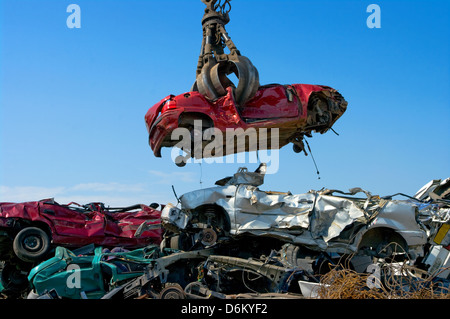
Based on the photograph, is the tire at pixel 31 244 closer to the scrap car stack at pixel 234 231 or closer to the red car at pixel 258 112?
the scrap car stack at pixel 234 231

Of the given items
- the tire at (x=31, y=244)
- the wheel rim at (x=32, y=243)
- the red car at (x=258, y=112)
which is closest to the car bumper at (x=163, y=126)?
the red car at (x=258, y=112)

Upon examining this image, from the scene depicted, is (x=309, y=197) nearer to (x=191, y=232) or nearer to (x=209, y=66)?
(x=191, y=232)

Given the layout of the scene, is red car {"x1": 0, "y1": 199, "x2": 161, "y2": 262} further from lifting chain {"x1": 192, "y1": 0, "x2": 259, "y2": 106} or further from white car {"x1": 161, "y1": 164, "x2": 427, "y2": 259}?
lifting chain {"x1": 192, "y1": 0, "x2": 259, "y2": 106}

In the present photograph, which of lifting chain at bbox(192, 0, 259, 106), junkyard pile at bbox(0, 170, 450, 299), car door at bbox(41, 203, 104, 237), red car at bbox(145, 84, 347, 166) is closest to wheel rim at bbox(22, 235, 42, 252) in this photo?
car door at bbox(41, 203, 104, 237)

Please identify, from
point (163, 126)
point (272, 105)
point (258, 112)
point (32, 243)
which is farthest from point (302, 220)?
point (32, 243)

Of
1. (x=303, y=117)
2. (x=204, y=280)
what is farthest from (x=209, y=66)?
(x=204, y=280)

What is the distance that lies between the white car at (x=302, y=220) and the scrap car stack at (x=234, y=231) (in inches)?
0.8

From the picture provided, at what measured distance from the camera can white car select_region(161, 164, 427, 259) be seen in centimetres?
925

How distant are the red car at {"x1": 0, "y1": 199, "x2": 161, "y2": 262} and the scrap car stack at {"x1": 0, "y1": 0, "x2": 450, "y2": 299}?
0.03m

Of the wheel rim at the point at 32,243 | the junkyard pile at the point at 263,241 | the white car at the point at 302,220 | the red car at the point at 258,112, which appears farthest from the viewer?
the wheel rim at the point at 32,243

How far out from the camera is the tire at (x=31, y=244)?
1043cm
